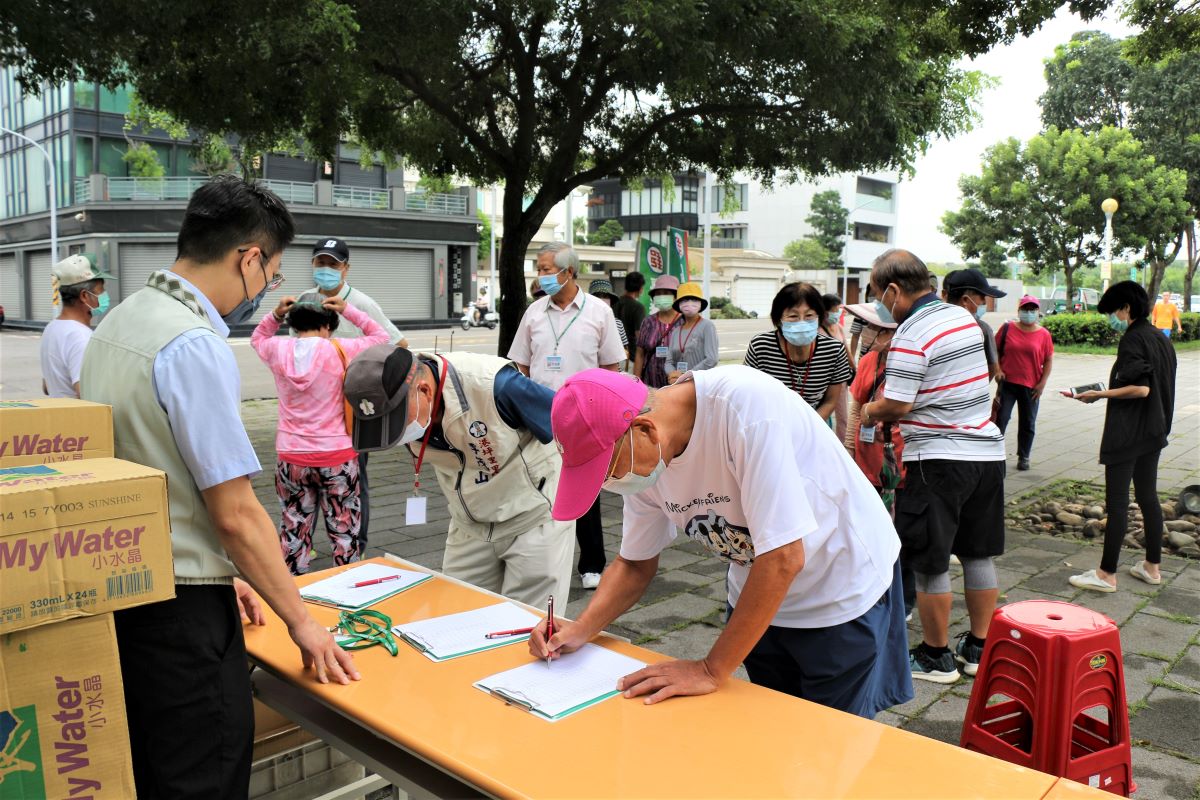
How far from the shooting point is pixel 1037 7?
6.77 metres

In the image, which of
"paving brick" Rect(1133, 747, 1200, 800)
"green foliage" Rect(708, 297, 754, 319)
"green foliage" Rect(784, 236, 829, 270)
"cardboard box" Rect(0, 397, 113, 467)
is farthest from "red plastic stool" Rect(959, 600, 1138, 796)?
"green foliage" Rect(784, 236, 829, 270)

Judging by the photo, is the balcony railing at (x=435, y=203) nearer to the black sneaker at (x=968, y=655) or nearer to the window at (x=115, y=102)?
the window at (x=115, y=102)

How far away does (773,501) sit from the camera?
1.67 m

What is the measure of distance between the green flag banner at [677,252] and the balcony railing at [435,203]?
22.9 m

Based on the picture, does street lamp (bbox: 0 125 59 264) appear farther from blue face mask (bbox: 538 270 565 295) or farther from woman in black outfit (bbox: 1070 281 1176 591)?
woman in black outfit (bbox: 1070 281 1176 591)

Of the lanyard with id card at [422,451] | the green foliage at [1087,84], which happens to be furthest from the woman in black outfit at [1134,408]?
the green foliage at [1087,84]

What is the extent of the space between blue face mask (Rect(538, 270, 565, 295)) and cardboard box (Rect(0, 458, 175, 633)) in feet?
13.1

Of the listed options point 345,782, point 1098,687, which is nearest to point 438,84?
point 345,782

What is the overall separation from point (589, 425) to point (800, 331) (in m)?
3.58

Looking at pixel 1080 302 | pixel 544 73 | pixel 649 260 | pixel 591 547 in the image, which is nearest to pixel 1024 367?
pixel 649 260

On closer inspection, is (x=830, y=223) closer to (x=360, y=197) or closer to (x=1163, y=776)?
(x=360, y=197)

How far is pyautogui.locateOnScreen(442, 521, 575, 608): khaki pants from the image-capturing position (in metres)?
2.80

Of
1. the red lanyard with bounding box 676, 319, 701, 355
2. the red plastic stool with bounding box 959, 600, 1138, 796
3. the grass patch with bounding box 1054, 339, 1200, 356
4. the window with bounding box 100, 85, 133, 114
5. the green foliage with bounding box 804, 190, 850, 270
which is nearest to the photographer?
the red plastic stool with bounding box 959, 600, 1138, 796

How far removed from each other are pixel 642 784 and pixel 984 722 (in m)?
1.17
